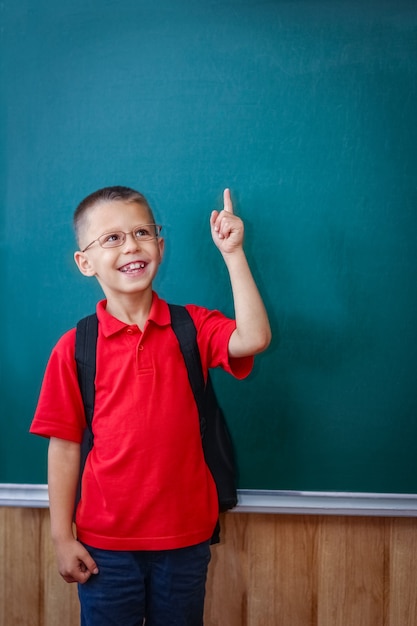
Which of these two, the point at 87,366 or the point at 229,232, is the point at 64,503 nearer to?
the point at 87,366

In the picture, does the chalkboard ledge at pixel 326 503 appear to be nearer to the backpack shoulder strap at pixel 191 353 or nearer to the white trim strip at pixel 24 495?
the backpack shoulder strap at pixel 191 353

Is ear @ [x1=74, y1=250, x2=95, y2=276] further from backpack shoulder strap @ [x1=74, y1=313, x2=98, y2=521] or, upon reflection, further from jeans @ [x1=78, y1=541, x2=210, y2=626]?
jeans @ [x1=78, y1=541, x2=210, y2=626]

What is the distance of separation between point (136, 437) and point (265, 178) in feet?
2.28

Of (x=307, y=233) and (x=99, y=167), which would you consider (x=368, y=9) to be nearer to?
(x=307, y=233)

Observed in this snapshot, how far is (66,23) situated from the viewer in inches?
55.7

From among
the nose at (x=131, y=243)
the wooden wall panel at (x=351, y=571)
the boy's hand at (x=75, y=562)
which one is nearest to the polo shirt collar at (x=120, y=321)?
the nose at (x=131, y=243)

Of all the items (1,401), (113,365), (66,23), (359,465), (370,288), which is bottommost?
(359,465)

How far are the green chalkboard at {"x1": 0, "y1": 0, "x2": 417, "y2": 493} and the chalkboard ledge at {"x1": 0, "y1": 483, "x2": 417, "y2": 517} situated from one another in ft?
0.08

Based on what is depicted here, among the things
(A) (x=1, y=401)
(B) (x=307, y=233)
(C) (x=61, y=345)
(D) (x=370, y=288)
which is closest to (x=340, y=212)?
(B) (x=307, y=233)

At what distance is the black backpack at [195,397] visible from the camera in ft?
3.99

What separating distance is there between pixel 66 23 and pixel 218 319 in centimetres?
86

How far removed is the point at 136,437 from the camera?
1169 millimetres

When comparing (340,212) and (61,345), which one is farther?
(340,212)

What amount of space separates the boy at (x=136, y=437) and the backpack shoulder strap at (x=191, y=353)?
0.06 feet
